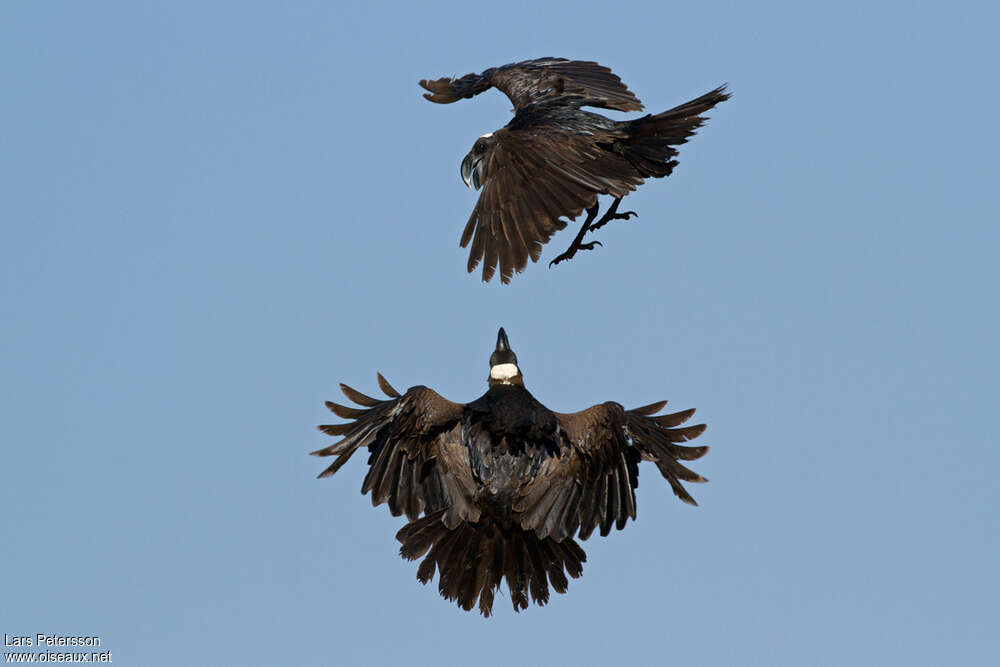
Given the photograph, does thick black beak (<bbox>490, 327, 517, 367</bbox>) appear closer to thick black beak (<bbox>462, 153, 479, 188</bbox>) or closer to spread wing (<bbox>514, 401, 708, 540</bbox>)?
spread wing (<bbox>514, 401, 708, 540</bbox>)

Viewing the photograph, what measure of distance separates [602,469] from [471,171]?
219 centimetres

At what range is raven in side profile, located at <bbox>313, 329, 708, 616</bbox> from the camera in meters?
11.5

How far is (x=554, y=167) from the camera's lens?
1154 cm

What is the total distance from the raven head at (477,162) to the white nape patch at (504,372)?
1468 millimetres

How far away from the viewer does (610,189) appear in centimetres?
1138

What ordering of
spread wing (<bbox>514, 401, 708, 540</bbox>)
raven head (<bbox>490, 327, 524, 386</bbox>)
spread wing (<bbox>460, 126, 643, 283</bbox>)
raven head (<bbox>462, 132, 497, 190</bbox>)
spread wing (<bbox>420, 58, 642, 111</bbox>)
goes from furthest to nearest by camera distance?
spread wing (<bbox>420, 58, 642, 111</bbox>), raven head (<bbox>490, 327, 524, 386</bbox>), raven head (<bbox>462, 132, 497, 190</bbox>), spread wing (<bbox>514, 401, 708, 540</bbox>), spread wing (<bbox>460, 126, 643, 283</bbox>)

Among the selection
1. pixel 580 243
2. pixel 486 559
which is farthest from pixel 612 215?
pixel 486 559

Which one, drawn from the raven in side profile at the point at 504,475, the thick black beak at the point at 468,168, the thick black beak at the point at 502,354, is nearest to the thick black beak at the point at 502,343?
the thick black beak at the point at 502,354

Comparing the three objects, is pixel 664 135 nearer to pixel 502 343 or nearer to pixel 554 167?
pixel 554 167

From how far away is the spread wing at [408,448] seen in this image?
1182 centimetres

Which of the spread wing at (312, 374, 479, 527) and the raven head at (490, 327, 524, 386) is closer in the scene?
the spread wing at (312, 374, 479, 527)

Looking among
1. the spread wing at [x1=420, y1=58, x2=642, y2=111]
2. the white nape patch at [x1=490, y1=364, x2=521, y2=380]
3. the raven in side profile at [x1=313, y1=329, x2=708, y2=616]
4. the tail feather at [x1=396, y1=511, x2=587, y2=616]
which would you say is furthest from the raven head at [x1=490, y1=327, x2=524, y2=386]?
the spread wing at [x1=420, y1=58, x2=642, y2=111]

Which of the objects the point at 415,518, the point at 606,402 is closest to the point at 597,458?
the point at 606,402

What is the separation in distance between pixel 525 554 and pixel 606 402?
1.22 metres
